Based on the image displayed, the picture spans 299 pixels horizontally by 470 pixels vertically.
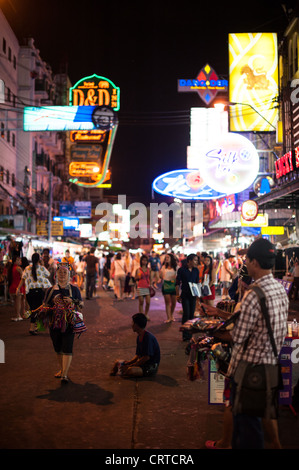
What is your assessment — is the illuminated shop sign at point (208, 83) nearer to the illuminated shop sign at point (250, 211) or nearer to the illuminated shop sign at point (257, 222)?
the illuminated shop sign at point (257, 222)

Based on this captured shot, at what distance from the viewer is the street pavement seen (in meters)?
4.78

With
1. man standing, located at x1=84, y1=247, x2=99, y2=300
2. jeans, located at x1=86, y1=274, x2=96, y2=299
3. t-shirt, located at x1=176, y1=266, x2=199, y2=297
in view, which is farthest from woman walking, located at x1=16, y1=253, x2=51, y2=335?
jeans, located at x1=86, y1=274, x2=96, y2=299

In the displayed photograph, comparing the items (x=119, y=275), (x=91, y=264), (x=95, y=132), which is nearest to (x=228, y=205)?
(x=119, y=275)

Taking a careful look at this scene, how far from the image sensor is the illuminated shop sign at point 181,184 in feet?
74.7

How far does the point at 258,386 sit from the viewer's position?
374 centimetres

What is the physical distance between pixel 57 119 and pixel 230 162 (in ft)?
38.6

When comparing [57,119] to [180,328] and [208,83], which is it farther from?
[180,328]

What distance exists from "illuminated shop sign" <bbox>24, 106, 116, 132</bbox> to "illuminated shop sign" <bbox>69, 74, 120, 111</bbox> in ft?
20.9

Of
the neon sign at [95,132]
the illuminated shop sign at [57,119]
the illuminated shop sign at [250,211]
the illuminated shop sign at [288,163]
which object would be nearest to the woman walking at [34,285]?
the illuminated shop sign at [288,163]

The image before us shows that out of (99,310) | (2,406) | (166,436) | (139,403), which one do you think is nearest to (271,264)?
(166,436)

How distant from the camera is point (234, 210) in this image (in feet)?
80.3

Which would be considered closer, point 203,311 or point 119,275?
point 203,311

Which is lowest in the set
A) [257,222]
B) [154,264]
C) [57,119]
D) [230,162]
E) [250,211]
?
[154,264]
